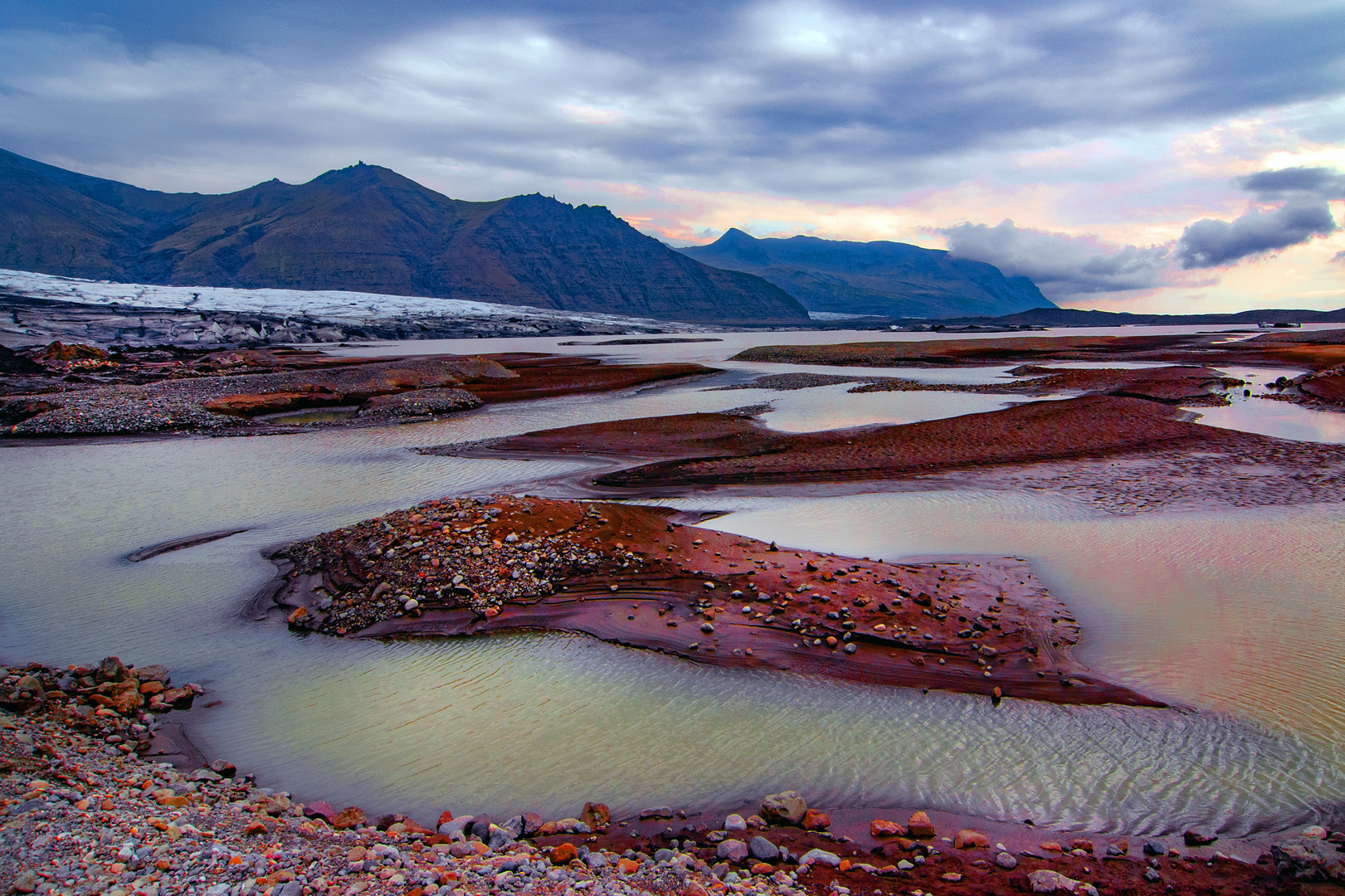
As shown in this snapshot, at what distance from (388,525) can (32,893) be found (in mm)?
9970

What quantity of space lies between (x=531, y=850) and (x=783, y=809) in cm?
255

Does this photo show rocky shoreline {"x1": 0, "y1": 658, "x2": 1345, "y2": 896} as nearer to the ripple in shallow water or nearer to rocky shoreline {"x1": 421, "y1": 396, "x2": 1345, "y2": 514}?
the ripple in shallow water

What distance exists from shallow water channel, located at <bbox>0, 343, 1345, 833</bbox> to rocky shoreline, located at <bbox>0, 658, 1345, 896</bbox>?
493 mm

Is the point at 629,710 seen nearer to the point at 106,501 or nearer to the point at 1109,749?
the point at 1109,749

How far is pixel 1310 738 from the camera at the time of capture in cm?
812

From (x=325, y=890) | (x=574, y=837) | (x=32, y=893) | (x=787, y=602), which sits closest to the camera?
(x=32, y=893)

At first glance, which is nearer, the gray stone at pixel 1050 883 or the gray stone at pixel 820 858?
the gray stone at pixel 1050 883

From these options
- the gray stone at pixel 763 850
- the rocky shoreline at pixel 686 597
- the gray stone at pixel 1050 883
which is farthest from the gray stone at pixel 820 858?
the rocky shoreline at pixel 686 597

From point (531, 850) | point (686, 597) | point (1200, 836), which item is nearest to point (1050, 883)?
point (1200, 836)

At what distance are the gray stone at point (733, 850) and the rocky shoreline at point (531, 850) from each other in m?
0.02

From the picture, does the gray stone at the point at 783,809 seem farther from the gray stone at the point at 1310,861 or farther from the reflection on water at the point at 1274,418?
the reflection on water at the point at 1274,418

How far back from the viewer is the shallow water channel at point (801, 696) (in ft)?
24.7

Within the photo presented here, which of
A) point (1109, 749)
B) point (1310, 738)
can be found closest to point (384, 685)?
point (1109, 749)

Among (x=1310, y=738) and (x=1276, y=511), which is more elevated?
(x=1276, y=511)
